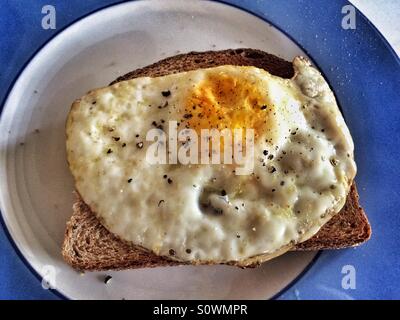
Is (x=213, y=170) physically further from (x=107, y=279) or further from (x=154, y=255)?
(x=107, y=279)

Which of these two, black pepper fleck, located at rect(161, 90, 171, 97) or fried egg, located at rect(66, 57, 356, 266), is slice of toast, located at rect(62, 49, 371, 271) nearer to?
fried egg, located at rect(66, 57, 356, 266)


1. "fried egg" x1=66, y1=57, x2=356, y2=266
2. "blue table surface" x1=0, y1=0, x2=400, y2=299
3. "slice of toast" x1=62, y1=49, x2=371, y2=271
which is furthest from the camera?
"blue table surface" x1=0, y1=0, x2=400, y2=299

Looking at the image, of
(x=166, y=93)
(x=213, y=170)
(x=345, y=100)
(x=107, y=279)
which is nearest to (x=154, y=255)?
(x=107, y=279)

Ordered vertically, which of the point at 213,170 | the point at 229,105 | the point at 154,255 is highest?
the point at 229,105

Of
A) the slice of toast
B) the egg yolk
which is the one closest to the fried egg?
the egg yolk
